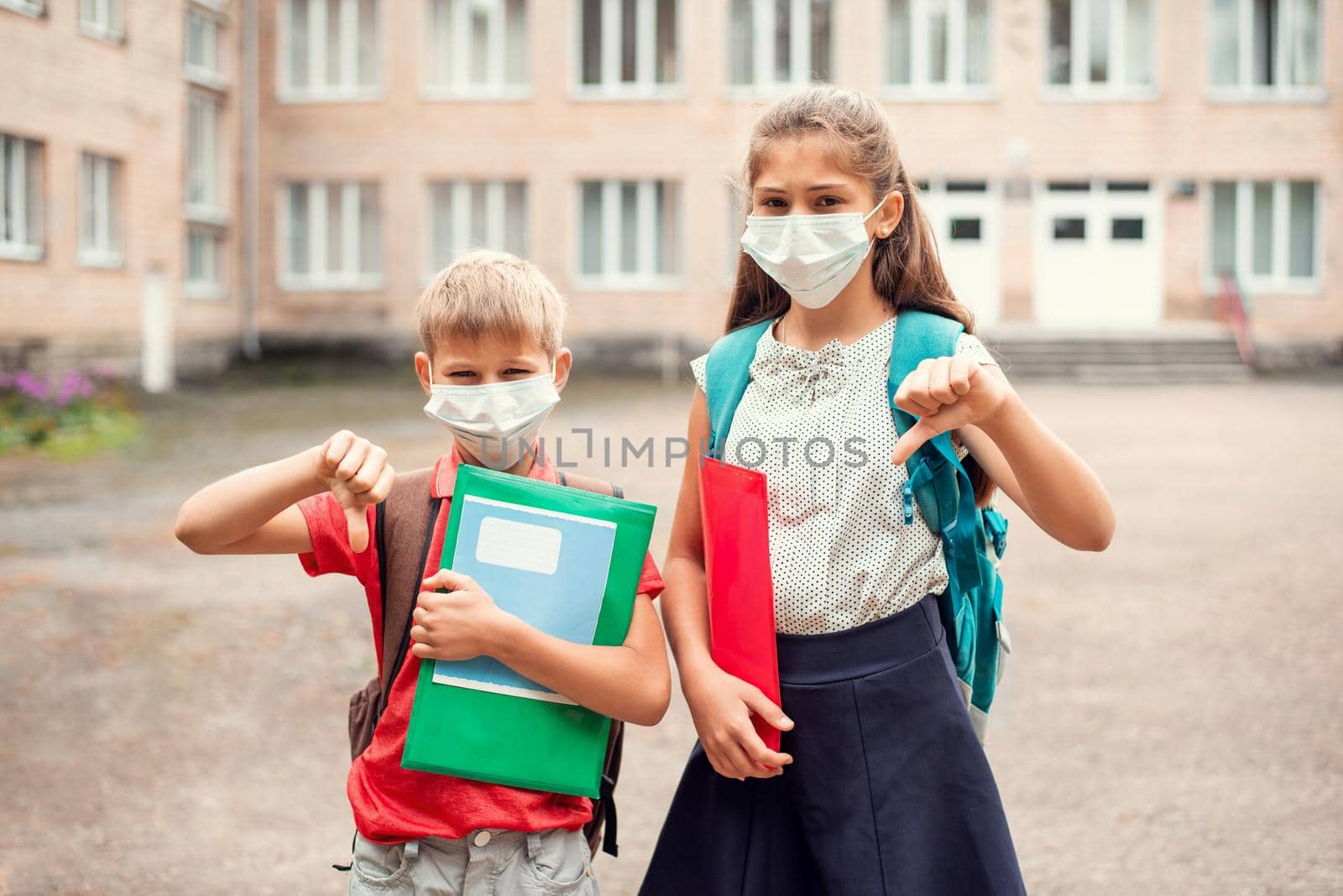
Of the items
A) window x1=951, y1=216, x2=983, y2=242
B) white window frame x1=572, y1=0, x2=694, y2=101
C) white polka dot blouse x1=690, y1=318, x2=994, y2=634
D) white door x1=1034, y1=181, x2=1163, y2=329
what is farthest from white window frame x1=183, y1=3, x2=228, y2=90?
white polka dot blouse x1=690, y1=318, x2=994, y2=634

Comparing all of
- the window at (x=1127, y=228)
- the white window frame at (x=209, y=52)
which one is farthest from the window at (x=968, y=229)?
the white window frame at (x=209, y=52)

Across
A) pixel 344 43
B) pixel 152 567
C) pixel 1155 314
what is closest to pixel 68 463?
pixel 152 567

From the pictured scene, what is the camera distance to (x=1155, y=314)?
83.9 ft

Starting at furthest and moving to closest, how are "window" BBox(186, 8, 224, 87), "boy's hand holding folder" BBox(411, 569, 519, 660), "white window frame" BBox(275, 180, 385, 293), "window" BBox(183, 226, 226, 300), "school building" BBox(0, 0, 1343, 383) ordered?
"white window frame" BBox(275, 180, 385, 293) → "window" BBox(183, 226, 226, 300) → "school building" BBox(0, 0, 1343, 383) → "window" BBox(186, 8, 224, 87) → "boy's hand holding folder" BBox(411, 569, 519, 660)

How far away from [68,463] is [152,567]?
560 centimetres

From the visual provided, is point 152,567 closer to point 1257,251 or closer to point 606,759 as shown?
point 606,759

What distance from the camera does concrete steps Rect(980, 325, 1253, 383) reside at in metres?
21.9

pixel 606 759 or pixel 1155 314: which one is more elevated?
pixel 1155 314

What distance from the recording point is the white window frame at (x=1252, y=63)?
25.0m

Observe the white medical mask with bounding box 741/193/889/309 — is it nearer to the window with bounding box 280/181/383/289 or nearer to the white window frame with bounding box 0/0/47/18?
the white window frame with bounding box 0/0/47/18

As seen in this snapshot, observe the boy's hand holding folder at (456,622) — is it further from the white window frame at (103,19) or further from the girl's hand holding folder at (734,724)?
the white window frame at (103,19)

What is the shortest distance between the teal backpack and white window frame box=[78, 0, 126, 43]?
2039 cm

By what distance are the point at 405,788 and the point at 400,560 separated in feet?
1.20

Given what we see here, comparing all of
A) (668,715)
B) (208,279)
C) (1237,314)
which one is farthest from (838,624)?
(208,279)
